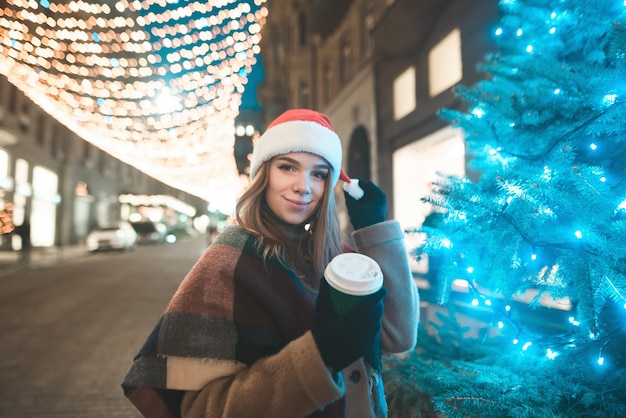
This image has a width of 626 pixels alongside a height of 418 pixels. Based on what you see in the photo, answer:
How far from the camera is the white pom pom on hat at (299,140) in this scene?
65.8 inches

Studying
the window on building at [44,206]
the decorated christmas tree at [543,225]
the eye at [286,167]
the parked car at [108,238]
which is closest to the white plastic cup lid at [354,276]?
the eye at [286,167]

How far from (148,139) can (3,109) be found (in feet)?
26.7

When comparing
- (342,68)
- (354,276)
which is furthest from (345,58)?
(354,276)

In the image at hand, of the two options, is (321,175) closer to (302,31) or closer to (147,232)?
(302,31)

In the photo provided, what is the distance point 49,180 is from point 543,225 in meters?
31.3

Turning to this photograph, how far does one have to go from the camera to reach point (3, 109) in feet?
65.5

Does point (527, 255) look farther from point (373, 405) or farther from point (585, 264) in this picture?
point (373, 405)

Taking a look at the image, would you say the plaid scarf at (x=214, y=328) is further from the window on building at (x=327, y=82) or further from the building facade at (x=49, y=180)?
the building facade at (x=49, y=180)

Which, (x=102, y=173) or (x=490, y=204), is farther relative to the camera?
(x=102, y=173)

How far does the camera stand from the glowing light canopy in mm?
9773

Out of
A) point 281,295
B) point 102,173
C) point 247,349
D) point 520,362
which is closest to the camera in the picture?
point 247,349

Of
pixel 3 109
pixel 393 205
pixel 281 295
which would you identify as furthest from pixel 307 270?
pixel 3 109

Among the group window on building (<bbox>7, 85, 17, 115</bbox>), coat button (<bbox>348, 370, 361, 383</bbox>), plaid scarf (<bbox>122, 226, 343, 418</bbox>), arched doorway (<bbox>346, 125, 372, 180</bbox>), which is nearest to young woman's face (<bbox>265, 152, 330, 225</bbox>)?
plaid scarf (<bbox>122, 226, 343, 418</bbox>)

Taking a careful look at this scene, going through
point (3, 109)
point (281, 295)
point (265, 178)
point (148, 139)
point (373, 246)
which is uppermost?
point (3, 109)
